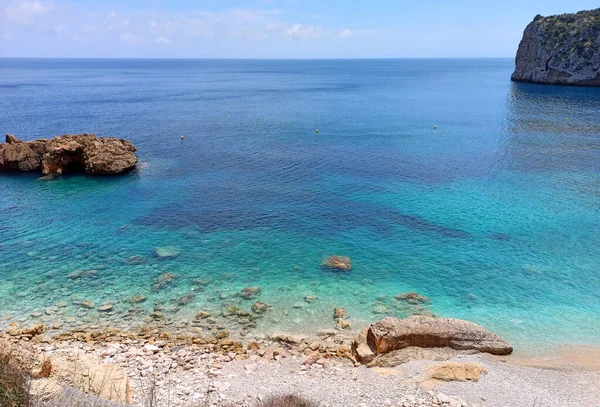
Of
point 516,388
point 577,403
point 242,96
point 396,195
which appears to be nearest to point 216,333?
point 516,388

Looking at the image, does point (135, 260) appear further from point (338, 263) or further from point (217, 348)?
point (338, 263)

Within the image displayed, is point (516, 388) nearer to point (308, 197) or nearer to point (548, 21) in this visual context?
point (308, 197)

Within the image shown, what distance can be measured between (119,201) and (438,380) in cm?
3034

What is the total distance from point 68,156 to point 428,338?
40.3 meters

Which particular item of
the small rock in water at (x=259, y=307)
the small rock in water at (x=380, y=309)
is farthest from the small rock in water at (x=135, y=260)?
the small rock in water at (x=380, y=309)

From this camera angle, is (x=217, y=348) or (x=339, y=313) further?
(x=339, y=313)

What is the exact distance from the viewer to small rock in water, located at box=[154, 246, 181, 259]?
91.4 ft

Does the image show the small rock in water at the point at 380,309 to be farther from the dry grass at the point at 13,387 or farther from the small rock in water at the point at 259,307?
the dry grass at the point at 13,387

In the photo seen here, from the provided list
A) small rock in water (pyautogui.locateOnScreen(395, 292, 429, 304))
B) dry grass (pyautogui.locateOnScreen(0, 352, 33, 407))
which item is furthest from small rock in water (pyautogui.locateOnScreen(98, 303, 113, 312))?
small rock in water (pyautogui.locateOnScreen(395, 292, 429, 304))

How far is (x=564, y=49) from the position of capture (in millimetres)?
109188

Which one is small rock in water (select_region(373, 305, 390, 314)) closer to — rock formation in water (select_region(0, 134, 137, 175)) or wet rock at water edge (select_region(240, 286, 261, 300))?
wet rock at water edge (select_region(240, 286, 261, 300))

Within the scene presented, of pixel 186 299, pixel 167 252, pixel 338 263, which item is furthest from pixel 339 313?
pixel 167 252

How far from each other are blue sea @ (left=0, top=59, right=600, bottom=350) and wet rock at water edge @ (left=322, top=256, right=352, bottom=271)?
0.47m

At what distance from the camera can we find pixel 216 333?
20.5m
